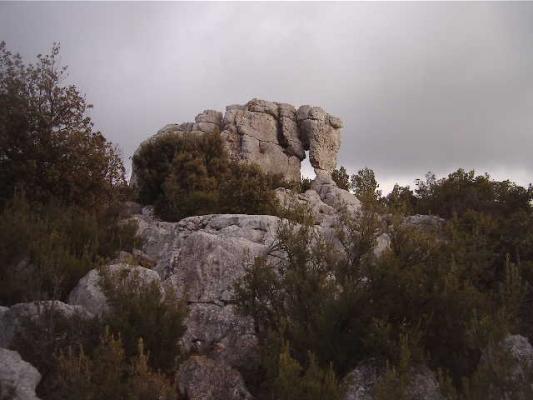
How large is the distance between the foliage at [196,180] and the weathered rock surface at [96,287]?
9984 millimetres

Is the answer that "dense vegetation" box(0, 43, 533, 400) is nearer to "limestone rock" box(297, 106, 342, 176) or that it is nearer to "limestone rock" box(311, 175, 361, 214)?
"limestone rock" box(311, 175, 361, 214)

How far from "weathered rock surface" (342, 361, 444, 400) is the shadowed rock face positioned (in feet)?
104

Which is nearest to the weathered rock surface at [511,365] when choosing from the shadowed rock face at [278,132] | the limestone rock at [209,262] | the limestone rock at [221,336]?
the limestone rock at [221,336]

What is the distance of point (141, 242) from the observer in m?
16.0

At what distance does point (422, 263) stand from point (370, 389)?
3.04 metres

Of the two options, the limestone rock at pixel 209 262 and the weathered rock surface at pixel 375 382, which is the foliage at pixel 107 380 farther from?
the limestone rock at pixel 209 262

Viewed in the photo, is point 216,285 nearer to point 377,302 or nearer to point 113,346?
point 377,302

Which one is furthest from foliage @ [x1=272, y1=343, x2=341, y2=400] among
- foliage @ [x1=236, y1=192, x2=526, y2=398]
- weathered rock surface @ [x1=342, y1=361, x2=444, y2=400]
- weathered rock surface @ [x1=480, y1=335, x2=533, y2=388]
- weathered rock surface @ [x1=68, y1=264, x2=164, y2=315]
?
weathered rock surface @ [x1=68, y1=264, x2=164, y2=315]

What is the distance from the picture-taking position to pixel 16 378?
22.9ft

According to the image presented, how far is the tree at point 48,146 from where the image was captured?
17406mm

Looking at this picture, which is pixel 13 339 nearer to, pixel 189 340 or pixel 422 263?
pixel 189 340

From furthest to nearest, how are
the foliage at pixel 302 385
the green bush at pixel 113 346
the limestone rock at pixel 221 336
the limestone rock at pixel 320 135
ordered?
the limestone rock at pixel 320 135 < the limestone rock at pixel 221 336 < the foliage at pixel 302 385 < the green bush at pixel 113 346

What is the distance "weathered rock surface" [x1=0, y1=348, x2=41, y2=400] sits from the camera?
6.63 meters

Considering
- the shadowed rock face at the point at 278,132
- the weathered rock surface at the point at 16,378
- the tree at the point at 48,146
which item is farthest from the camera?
the shadowed rock face at the point at 278,132
